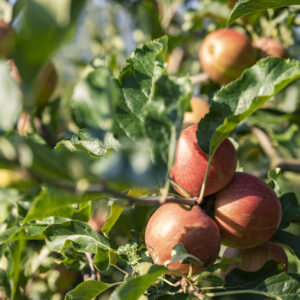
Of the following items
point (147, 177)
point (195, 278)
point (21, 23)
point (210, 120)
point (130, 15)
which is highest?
point (21, 23)

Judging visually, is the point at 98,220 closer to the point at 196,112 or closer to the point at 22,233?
the point at 22,233

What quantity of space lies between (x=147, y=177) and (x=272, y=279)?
17.7 inches

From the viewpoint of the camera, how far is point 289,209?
3.59 ft

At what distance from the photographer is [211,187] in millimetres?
865

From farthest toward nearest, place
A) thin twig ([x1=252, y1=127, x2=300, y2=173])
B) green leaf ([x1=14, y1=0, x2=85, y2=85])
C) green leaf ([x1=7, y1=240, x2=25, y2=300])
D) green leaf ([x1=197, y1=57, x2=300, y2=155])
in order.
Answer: thin twig ([x1=252, y1=127, x2=300, y2=173]), green leaf ([x1=7, y1=240, x2=25, y2=300]), green leaf ([x1=197, y1=57, x2=300, y2=155]), green leaf ([x1=14, y1=0, x2=85, y2=85])

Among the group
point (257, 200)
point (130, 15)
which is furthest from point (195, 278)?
point (130, 15)

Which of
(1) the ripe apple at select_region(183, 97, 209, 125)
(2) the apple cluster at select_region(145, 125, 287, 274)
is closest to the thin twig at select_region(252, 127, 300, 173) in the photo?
(1) the ripe apple at select_region(183, 97, 209, 125)

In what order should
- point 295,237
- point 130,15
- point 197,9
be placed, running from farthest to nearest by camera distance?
1. point 130,15
2. point 197,9
3. point 295,237

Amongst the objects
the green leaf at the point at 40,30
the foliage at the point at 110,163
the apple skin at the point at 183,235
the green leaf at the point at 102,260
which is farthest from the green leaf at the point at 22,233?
the green leaf at the point at 40,30

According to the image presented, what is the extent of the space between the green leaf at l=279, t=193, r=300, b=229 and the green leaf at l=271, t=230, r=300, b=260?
5 cm

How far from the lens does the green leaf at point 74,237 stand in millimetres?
931

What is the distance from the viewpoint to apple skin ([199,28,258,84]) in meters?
1.85

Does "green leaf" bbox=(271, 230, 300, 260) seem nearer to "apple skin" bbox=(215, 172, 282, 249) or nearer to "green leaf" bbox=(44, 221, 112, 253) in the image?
"apple skin" bbox=(215, 172, 282, 249)

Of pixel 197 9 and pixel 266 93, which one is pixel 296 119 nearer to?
pixel 197 9
